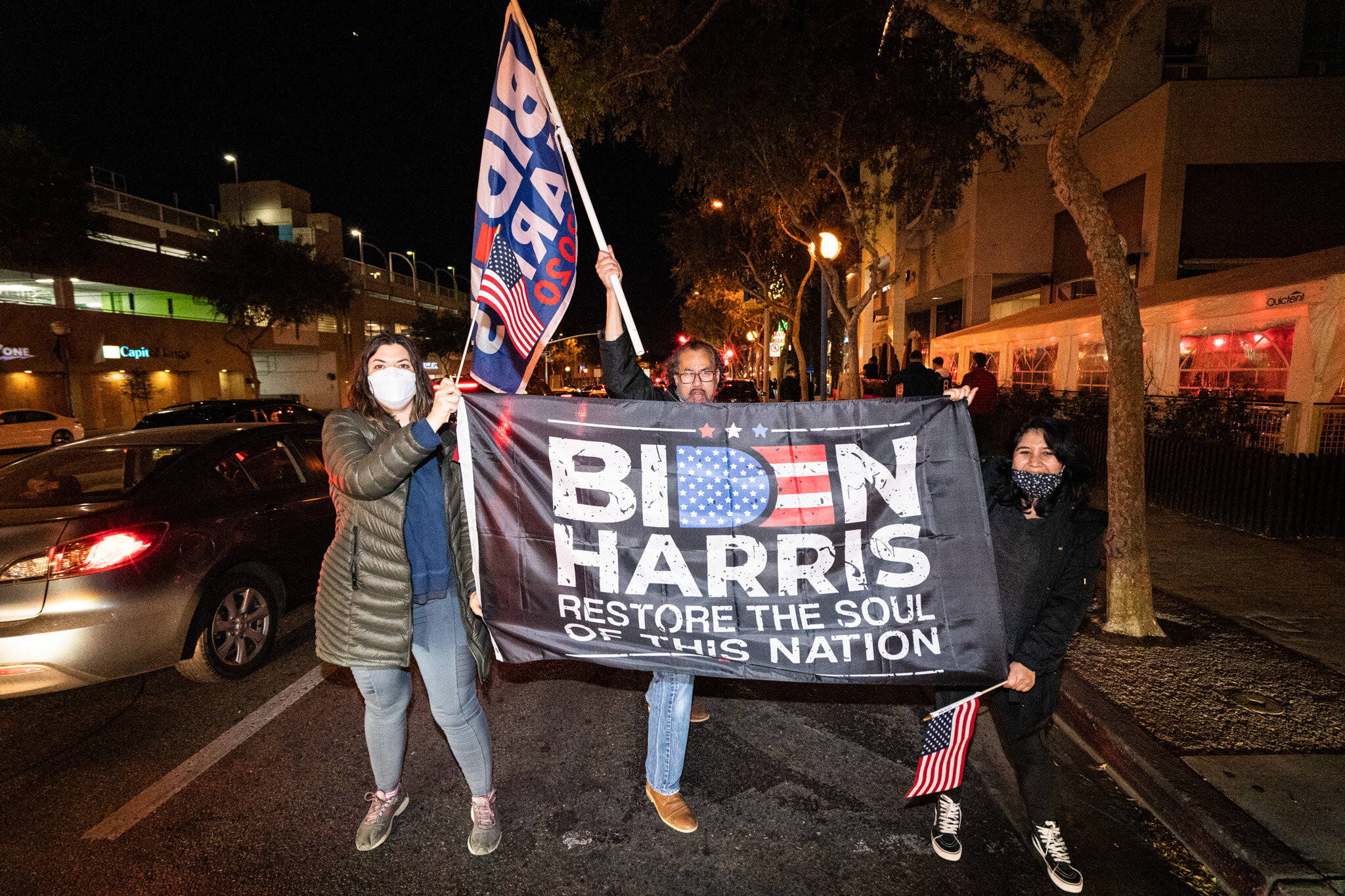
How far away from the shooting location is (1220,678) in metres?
4.05

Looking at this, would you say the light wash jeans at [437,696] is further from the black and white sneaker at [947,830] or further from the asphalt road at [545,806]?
the black and white sneaker at [947,830]

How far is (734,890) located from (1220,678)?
3427mm

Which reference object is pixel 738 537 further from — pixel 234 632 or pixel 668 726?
pixel 234 632

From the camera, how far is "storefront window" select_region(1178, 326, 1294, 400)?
29.8 ft

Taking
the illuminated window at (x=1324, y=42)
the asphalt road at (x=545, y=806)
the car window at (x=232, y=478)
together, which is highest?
the illuminated window at (x=1324, y=42)

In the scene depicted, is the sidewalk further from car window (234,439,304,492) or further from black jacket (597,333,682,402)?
car window (234,439,304,492)

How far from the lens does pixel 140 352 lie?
1107 inches

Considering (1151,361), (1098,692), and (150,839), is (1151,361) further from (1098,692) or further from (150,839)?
(150,839)

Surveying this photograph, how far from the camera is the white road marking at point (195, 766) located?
289 cm

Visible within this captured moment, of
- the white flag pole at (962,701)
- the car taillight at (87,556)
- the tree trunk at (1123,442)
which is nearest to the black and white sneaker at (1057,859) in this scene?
the white flag pole at (962,701)

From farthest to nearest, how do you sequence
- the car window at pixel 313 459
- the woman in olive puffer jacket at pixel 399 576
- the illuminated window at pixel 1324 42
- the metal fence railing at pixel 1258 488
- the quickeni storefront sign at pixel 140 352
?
the quickeni storefront sign at pixel 140 352, the illuminated window at pixel 1324 42, the metal fence railing at pixel 1258 488, the car window at pixel 313 459, the woman in olive puffer jacket at pixel 399 576

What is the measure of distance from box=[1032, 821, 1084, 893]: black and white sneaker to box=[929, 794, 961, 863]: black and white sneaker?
30 centimetres

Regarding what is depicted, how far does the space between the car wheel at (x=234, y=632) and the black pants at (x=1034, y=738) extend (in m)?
4.23

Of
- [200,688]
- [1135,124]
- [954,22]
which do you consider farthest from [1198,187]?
[200,688]
